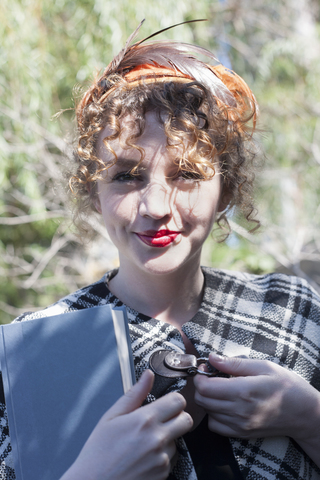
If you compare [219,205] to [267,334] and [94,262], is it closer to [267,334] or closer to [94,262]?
[267,334]

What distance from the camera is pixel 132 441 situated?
30.4 inches

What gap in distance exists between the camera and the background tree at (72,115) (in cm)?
317

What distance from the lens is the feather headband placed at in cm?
119

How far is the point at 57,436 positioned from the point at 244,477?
0.49m

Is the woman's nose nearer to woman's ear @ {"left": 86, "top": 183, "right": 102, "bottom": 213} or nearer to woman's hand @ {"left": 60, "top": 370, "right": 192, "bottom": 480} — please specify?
woman's ear @ {"left": 86, "top": 183, "right": 102, "bottom": 213}

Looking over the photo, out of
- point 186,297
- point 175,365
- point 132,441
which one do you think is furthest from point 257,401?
point 186,297

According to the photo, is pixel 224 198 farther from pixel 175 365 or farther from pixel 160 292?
pixel 175 365

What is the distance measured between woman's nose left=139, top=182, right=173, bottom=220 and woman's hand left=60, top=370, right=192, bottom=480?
42cm

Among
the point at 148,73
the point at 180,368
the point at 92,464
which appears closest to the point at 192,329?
the point at 180,368

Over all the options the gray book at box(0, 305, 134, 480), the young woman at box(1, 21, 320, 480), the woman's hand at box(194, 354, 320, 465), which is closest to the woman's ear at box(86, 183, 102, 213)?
the young woman at box(1, 21, 320, 480)

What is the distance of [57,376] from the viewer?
2.96ft

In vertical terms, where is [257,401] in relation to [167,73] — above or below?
below

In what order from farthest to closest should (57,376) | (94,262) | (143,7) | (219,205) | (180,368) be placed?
(94,262)
(143,7)
(219,205)
(180,368)
(57,376)

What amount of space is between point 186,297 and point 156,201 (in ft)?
1.28
